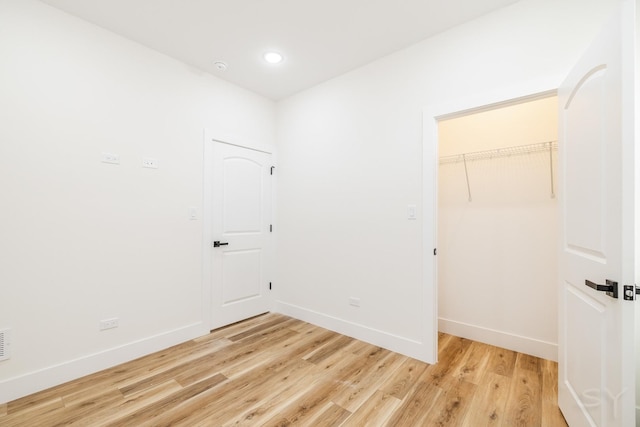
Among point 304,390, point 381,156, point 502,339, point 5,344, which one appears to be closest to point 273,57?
point 381,156

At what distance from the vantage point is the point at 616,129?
120cm

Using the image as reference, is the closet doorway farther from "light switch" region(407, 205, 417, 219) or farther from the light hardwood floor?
"light switch" region(407, 205, 417, 219)

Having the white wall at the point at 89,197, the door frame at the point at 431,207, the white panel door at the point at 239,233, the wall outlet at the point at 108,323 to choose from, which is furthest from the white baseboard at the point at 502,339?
the wall outlet at the point at 108,323

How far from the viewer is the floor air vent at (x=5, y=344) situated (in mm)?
1909

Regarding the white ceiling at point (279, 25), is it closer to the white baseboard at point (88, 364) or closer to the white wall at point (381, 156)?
the white wall at point (381, 156)

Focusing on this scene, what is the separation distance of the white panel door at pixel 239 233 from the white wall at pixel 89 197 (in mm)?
223

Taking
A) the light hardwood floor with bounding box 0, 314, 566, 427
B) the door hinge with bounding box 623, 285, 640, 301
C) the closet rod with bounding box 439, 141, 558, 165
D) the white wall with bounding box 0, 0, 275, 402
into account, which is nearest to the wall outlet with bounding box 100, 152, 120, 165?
the white wall with bounding box 0, 0, 275, 402

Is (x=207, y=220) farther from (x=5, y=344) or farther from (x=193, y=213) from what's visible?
(x=5, y=344)

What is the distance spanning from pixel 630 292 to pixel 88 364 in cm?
338

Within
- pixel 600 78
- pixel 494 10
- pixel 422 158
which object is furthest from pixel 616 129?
pixel 494 10

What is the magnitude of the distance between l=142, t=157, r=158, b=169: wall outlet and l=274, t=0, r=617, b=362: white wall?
1492mm

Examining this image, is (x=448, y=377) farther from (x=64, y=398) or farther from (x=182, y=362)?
(x=64, y=398)

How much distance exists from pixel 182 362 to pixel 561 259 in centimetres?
295

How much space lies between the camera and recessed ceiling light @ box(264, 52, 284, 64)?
276cm
